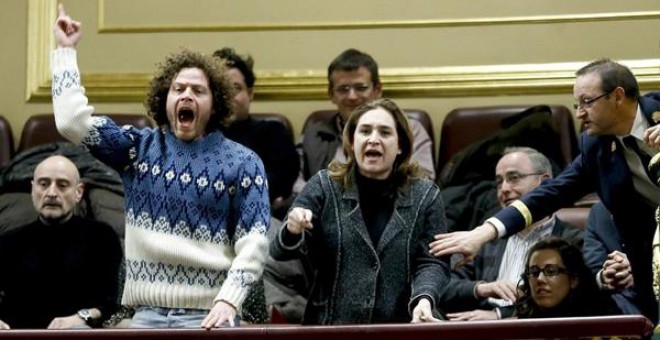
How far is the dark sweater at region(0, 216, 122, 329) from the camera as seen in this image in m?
3.71

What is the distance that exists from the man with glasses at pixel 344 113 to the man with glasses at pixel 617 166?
0.98 m

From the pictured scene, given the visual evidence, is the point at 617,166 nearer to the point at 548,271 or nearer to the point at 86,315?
the point at 548,271

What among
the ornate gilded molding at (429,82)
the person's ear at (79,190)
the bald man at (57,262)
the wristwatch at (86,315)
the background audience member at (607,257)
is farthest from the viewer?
the ornate gilded molding at (429,82)

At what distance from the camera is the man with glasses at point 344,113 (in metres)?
4.23

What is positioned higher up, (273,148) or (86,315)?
(273,148)

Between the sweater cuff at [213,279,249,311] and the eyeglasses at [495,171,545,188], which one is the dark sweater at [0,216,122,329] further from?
the eyeglasses at [495,171,545,188]

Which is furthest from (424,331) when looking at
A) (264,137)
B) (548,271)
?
(264,137)

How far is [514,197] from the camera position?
12.4 feet

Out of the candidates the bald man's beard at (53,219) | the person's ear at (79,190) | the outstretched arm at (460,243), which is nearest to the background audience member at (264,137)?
the person's ear at (79,190)

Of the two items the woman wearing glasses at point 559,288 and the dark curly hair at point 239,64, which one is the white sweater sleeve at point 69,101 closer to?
the woman wearing glasses at point 559,288

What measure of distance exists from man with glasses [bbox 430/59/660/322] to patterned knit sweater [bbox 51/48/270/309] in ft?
1.93

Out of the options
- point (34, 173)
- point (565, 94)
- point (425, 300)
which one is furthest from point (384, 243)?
point (565, 94)

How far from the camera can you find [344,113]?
429cm

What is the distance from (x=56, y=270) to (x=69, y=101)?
103 cm
